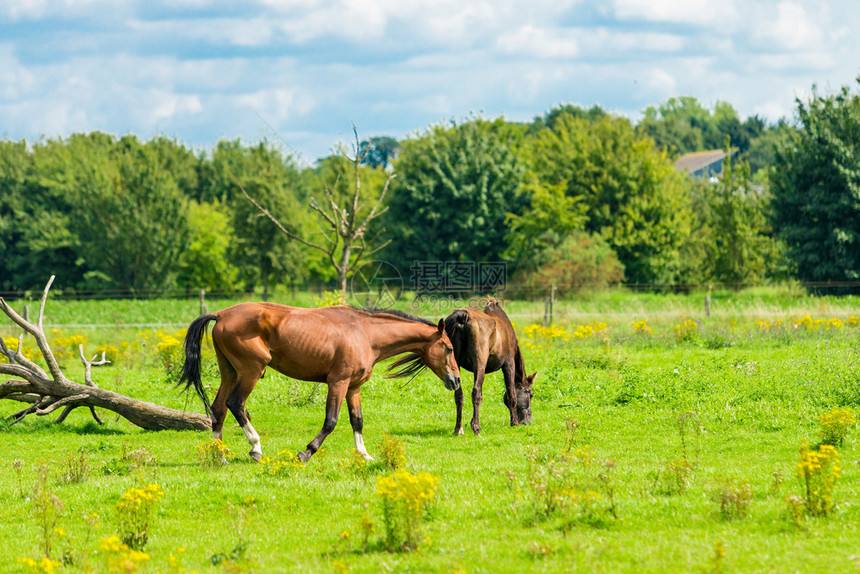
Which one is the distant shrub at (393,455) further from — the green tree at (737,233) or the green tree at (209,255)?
the green tree at (209,255)

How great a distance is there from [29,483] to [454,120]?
133 ft

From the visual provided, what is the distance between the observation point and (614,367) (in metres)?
15.9

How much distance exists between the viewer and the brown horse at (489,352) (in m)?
11.9

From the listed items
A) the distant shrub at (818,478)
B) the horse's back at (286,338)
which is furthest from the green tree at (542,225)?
the distant shrub at (818,478)

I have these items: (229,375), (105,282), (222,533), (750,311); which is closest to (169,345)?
(229,375)

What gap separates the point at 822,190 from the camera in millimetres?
34719

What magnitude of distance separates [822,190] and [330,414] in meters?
31.9

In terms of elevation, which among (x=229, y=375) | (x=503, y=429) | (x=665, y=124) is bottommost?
(x=503, y=429)

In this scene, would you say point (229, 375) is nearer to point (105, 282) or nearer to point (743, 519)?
point (743, 519)

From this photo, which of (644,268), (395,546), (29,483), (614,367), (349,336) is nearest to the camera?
(395,546)

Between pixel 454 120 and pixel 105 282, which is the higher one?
pixel 454 120

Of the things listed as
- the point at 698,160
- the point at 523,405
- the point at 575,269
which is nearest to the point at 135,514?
the point at 523,405

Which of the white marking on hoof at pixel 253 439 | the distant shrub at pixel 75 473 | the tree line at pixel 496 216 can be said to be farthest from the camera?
the tree line at pixel 496 216

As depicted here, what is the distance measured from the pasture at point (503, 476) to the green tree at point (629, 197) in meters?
25.5
